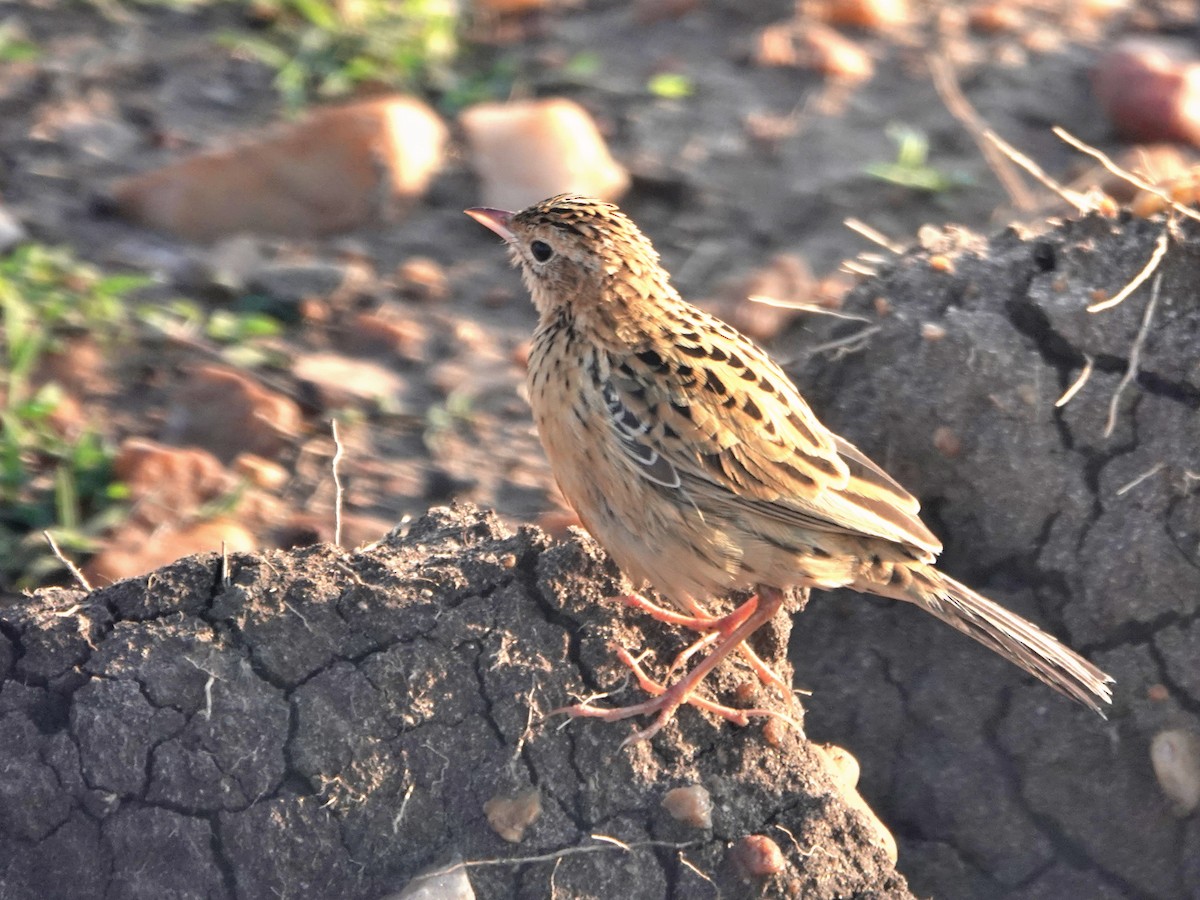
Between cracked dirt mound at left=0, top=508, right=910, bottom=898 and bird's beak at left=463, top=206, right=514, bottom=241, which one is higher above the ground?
bird's beak at left=463, top=206, right=514, bottom=241

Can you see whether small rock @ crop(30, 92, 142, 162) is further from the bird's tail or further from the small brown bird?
the bird's tail

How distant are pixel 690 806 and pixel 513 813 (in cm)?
44

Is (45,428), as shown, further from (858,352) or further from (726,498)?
(858,352)

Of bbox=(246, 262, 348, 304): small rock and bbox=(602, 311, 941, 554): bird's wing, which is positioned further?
bbox=(246, 262, 348, 304): small rock

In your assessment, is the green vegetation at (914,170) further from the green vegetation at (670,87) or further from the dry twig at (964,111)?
the green vegetation at (670,87)

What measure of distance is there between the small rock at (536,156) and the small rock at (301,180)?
300 mm

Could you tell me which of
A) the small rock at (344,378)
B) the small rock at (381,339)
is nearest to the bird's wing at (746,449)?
the small rock at (344,378)

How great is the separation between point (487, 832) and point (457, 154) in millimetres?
4654

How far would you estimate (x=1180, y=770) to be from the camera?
4430mm

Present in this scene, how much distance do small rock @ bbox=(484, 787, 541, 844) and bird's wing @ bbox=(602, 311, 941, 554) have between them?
100 centimetres

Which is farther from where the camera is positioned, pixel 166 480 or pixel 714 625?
pixel 166 480

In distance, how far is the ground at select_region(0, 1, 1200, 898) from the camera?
459 cm

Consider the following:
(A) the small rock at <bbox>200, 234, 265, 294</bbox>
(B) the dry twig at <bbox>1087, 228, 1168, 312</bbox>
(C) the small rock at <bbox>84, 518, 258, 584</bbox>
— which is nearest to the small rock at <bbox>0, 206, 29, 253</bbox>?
(A) the small rock at <bbox>200, 234, 265, 294</bbox>

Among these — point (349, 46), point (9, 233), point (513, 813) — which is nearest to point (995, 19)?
point (349, 46)
